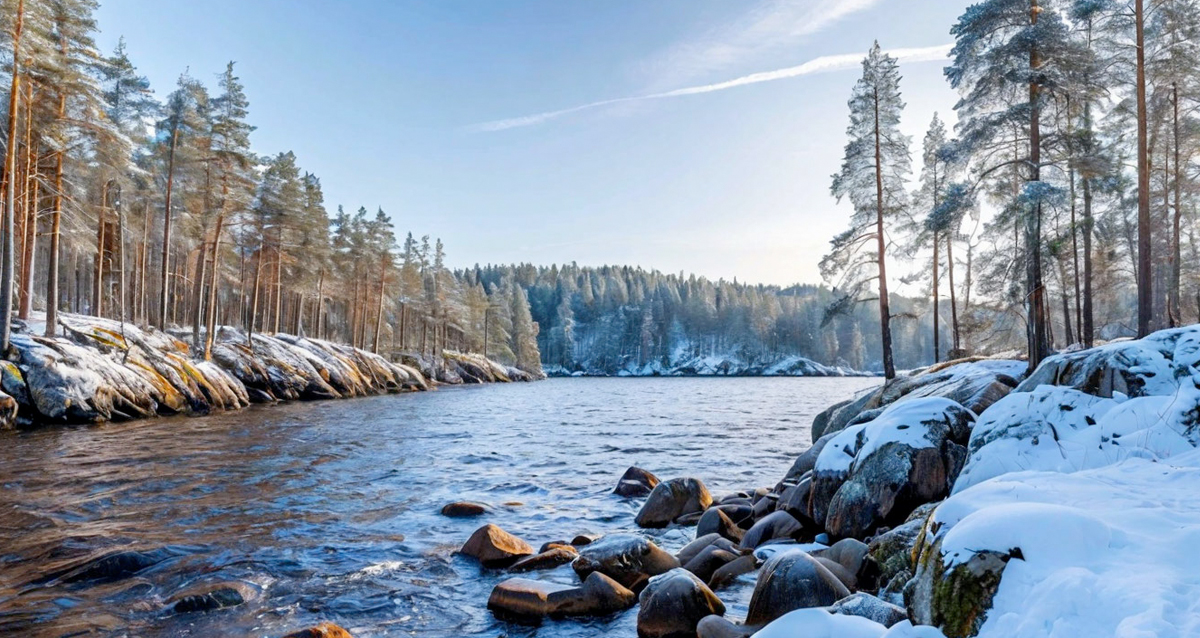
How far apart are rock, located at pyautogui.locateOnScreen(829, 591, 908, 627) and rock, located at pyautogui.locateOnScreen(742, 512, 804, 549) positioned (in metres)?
→ 3.92

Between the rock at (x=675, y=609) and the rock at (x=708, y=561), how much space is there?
154 centimetres

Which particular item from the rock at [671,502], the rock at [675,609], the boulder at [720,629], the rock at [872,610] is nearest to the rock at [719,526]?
the rock at [671,502]

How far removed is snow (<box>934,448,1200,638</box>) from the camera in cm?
312

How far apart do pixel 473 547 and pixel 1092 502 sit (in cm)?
692

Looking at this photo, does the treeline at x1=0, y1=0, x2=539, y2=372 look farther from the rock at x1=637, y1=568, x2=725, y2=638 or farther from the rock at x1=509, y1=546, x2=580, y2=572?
the rock at x1=637, y1=568, x2=725, y2=638

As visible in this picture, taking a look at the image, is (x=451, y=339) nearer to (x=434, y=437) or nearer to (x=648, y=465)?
(x=434, y=437)

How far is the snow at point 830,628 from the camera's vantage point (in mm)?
3957

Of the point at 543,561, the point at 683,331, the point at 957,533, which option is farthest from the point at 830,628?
the point at 683,331

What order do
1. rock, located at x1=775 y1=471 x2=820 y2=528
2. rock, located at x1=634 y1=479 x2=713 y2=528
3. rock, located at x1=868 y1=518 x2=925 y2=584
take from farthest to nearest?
rock, located at x1=634 y1=479 x2=713 y2=528 < rock, located at x1=775 y1=471 x2=820 y2=528 < rock, located at x1=868 y1=518 x2=925 y2=584

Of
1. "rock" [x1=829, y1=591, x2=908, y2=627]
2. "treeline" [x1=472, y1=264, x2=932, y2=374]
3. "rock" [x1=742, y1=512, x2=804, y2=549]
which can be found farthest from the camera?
"treeline" [x1=472, y1=264, x2=932, y2=374]

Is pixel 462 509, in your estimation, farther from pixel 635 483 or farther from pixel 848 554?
pixel 848 554

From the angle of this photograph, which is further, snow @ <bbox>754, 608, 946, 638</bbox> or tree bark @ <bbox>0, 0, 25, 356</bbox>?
tree bark @ <bbox>0, 0, 25, 356</bbox>

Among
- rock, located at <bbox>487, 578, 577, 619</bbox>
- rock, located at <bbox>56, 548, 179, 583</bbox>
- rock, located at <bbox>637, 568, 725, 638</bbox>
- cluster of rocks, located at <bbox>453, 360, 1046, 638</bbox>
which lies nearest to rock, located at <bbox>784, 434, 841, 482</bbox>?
cluster of rocks, located at <bbox>453, 360, 1046, 638</bbox>

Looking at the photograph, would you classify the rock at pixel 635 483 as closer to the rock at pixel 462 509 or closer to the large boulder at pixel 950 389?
the rock at pixel 462 509
